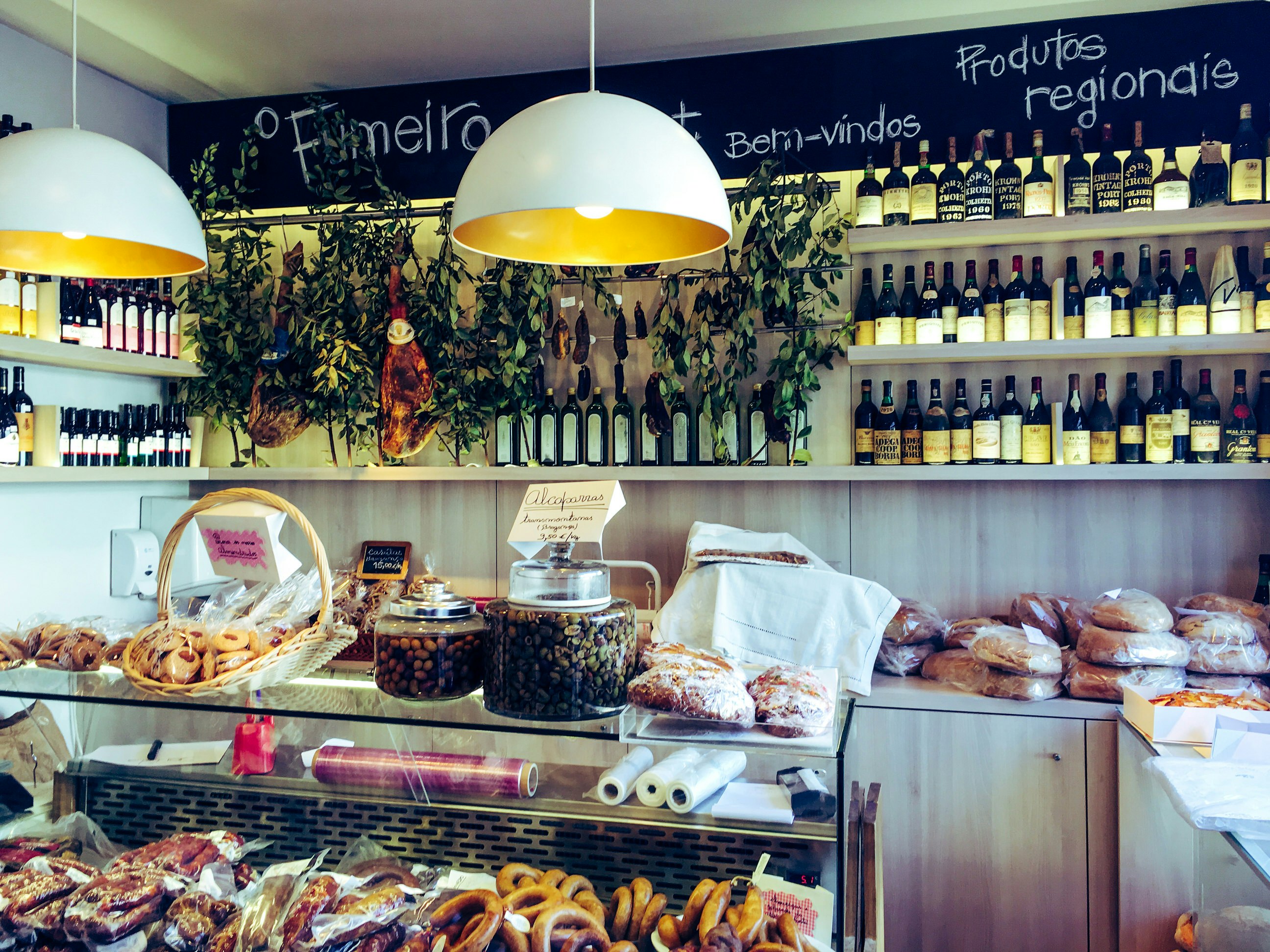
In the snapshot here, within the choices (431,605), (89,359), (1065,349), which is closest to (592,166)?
(431,605)

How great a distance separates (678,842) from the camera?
1.21 meters

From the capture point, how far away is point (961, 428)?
9.72 feet

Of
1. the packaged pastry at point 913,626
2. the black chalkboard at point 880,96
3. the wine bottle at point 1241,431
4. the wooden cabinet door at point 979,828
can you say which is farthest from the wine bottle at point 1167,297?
the wooden cabinet door at point 979,828

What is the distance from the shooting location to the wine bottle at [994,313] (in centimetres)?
288

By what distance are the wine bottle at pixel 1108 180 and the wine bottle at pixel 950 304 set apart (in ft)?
1.53

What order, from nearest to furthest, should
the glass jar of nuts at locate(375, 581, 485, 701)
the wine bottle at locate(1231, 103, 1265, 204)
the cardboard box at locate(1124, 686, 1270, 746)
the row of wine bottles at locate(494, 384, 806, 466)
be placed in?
1. the glass jar of nuts at locate(375, 581, 485, 701)
2. the cardboard box at locate(1124, 686, 1270, 746)
3. the wine bottle at locate(1231, 103, 1265, 204)
4. the row of wine bottles at locate(494, 384, 806, 466)

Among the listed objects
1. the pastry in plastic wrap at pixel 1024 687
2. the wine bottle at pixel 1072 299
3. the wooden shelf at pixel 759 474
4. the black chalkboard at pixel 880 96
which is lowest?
the pastry in plastic wrap at pixel 1024 687

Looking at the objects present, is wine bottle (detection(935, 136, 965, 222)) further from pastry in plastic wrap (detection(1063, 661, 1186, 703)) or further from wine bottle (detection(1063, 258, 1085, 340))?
pastry in plastic wrap (detection(1063, 661, 1186, 703))

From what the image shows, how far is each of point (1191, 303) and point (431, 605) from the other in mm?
2615

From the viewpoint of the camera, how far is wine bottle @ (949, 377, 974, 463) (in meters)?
2.92

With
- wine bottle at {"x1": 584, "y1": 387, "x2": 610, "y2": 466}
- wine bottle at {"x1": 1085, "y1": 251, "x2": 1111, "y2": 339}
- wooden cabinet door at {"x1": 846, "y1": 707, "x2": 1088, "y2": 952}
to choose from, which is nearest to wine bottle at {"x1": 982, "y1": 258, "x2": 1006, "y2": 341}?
wine bottle at {"x1": 1085, "y1": 251, "x2": 1111, "y2": 339}

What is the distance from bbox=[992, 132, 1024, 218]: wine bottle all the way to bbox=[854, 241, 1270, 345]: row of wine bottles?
15cm

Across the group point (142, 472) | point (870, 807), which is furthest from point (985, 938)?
point (142, 472)

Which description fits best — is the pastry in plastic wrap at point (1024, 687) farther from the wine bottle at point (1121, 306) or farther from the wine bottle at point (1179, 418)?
the wine bottle at point (1121, 306)
